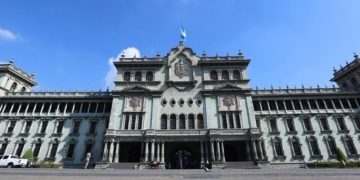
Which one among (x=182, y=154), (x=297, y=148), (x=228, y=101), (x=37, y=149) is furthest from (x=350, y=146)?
(x=37, y=149)

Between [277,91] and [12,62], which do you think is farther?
[12,62]

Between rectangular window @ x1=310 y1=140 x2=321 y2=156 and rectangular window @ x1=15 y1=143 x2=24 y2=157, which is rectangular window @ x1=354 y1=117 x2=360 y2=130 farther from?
rectangular window @ x1=15 y1=143 x2=24 y2=157

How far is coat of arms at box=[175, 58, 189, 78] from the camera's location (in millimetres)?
40041

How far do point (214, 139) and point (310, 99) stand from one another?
67.9ft

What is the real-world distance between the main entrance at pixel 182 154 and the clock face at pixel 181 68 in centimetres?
1195

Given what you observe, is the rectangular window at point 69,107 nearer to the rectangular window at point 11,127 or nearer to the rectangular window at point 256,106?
the rectangular window at point 11,127

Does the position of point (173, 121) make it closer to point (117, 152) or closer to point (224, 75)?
point (117, 152)

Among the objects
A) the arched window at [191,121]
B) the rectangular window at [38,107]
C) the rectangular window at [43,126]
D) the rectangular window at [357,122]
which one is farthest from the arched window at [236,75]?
the rectangular window at [38,107]

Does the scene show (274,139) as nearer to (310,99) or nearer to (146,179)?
(310,99)

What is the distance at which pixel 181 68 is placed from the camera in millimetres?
40531

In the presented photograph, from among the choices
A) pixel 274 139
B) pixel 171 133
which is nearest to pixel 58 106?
pixel 171 133

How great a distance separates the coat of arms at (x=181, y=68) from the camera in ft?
131

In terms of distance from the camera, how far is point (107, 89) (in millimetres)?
43438

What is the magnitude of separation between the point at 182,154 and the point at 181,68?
14.8 metres
